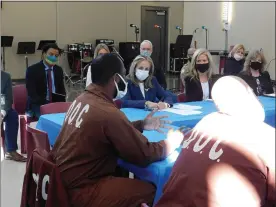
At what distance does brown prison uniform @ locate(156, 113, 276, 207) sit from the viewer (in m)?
1.45

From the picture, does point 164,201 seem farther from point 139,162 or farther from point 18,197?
point 18,197

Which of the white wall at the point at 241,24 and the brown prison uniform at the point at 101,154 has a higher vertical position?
the white wall at the point at 241,24

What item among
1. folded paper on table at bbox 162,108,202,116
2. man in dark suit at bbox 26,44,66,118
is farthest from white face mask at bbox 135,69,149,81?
man in dark suit at bbox 26,44,66,118

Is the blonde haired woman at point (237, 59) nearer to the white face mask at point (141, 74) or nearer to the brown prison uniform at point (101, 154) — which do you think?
the white face mask at point (141, 74)

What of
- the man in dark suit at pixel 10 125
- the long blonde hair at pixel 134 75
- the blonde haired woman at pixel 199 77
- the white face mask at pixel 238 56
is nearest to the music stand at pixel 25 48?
the white face mask at pixel 238 56

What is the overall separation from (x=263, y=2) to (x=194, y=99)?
6864 mm

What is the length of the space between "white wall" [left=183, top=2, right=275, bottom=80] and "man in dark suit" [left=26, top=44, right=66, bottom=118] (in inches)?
271

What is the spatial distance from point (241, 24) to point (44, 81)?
7.66 m

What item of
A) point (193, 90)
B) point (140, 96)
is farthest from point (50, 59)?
point (193, 90)

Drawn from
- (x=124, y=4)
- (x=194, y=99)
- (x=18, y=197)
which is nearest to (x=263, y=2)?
(x=124, y=4)

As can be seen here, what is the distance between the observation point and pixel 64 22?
1184 centimetres

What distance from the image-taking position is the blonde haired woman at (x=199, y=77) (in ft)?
14.8

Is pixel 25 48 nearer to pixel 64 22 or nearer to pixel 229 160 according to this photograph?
pixel 64 22

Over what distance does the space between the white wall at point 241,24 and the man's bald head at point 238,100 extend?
9016mm
